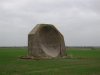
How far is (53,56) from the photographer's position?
136 feet

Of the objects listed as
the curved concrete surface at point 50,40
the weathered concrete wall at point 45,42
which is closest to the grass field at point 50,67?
the weathered concrete wall at point 45,42

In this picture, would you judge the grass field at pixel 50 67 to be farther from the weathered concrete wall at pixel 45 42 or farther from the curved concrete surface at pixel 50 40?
the curved concrete surface at pixel 50 40

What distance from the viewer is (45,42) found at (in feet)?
140

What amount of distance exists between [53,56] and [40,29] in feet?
13.3

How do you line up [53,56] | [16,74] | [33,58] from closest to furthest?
[16,74]
[33,58]
[53,56]

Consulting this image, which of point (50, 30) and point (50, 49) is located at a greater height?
point (50, 30)

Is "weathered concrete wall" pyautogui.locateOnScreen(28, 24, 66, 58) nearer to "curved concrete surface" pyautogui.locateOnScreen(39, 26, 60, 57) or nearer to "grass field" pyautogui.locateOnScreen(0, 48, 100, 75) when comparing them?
"curved concrete surface" pyautogui.locateOnScreen(39, 26, 60, 57)

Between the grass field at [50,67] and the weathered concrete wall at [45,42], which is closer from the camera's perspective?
the grass field at [50,67]

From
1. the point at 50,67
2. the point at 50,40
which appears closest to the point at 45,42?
the point at 50,40

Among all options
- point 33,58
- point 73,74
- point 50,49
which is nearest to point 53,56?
point 50,49

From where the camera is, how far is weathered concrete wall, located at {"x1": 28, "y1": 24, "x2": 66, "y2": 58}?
40.0 metres

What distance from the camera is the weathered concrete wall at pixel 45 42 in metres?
40.0

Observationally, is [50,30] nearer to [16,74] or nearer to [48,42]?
[48,42]

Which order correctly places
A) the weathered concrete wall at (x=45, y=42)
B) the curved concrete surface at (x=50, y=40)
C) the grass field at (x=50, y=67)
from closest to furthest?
the grass field at (x=50, y=67) < the weathered concrete wall at (x=45, y=42) < the curved concrete surface at (x=50, y=40)
